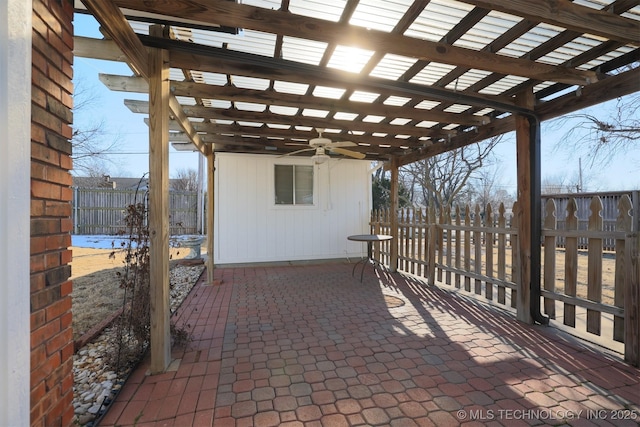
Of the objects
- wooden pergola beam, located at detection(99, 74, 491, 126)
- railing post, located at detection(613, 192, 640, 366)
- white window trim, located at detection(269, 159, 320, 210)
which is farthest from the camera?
white window trim, located at detection(269, 159, 320, 210)

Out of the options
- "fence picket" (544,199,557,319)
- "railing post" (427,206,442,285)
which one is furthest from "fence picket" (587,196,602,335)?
"railing post" (427,206,442,285)

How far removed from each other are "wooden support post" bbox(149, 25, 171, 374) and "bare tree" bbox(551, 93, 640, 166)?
10571mm

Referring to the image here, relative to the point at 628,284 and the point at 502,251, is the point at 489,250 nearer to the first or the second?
the point at 502,251

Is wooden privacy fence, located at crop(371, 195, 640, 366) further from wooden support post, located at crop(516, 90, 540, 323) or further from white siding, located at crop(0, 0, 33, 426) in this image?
white siding, located at crop(0, 0, 33, 426)

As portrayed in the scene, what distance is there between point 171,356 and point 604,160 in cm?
1171

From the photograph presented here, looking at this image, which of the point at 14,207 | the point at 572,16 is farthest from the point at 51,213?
the point at 572,16

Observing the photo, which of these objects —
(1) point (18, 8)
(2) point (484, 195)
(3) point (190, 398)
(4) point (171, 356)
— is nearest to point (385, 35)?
(1) point (18, 8)

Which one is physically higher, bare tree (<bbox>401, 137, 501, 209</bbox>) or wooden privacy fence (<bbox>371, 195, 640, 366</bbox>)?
bare tree (<bbox>401, 137, 501, 209</bbox>)

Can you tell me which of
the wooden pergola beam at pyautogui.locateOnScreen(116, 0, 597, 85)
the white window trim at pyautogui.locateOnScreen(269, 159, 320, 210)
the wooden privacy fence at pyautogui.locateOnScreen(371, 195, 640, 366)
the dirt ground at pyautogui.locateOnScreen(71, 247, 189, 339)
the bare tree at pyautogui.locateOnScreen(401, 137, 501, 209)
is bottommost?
the dirt ground at pyautogui.locateOnScreen(71, 247, 189, 339)

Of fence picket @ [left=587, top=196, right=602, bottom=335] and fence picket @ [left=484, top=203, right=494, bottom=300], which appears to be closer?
fence picket @ [left=587, top=196, right=602, bottom=335]

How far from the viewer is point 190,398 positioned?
1977mm

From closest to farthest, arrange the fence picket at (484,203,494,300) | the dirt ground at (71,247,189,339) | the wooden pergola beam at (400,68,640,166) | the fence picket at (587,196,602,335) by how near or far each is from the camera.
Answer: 1. the wooden pergola beam at (400,68,640,166)
2. the fence picket at (587,196,602,335)
3. the dirt ground at (71,247,189,339)
4. the fence picket at (484,203,494,300)

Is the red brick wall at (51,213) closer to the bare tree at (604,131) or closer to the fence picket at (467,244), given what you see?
the fence picket at (467,244)

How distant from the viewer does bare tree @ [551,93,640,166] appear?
7715 mm
